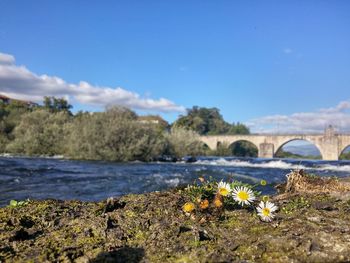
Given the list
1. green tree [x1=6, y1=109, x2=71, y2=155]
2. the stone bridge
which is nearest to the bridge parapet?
the stone bridge

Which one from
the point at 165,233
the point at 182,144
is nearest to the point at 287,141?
the point at 182,144

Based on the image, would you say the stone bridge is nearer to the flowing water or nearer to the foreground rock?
the flowing water

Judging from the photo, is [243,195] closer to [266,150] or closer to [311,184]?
[311,184]

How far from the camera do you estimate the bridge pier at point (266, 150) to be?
86.0m

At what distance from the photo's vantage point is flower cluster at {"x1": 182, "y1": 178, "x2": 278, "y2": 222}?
297 centimetres

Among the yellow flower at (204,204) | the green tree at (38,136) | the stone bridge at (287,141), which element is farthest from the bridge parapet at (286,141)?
the yellow flower at (204,204)

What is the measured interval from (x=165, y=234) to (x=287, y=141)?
8708 cm

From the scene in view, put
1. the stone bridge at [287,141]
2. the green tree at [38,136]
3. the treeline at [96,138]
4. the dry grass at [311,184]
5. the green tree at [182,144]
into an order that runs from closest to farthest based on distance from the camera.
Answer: the dry grass at [311,184], the treeline at [96,138], the green tree at [38,136], the green tree at [182,144], the stone bridge at [287,141]

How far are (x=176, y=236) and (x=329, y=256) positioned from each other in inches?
38.9

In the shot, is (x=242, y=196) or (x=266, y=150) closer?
(x=242, y=196)

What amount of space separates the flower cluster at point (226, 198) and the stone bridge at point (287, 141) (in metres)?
79.3

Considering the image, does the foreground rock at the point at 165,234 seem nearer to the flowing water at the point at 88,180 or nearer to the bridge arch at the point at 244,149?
the flowing water at the point at 88,180

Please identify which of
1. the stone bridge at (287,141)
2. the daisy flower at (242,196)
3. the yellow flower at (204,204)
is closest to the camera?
the yellow flower at (204,204)

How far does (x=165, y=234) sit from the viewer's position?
8.76 feet
